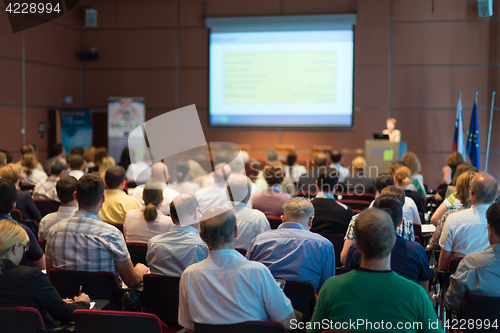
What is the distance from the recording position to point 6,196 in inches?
117

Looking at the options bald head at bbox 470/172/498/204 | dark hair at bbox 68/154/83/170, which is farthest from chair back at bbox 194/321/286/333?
dark hair at bbox 68/154/83/170

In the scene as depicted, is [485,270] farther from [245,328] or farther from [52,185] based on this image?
[52,185]

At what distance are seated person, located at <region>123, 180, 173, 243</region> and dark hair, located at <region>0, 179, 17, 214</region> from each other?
2.91ft

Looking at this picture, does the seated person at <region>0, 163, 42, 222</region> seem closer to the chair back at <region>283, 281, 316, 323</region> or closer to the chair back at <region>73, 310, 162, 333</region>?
the chair back at <region>73, 310, 162, 333</region>

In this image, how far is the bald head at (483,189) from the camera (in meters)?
3.10

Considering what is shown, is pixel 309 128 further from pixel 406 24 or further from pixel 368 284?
pixel 368 284

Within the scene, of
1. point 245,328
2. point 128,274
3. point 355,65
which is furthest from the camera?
point 355,65

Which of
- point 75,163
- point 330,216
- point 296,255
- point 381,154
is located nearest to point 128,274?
point 296,255

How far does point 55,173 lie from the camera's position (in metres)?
5.18

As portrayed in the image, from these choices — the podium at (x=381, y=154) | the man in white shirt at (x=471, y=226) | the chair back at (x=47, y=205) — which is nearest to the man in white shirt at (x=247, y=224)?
the man in white shirt at (x=471, y=226)

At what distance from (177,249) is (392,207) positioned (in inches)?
53.0

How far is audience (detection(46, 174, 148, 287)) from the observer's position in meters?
2.74

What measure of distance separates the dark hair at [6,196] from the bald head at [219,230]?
5.53 feet

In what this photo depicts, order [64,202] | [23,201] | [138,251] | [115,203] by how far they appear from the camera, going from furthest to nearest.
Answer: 1. [23,201]
2. [115,203]
3. [64,202]
4. [138,251]
